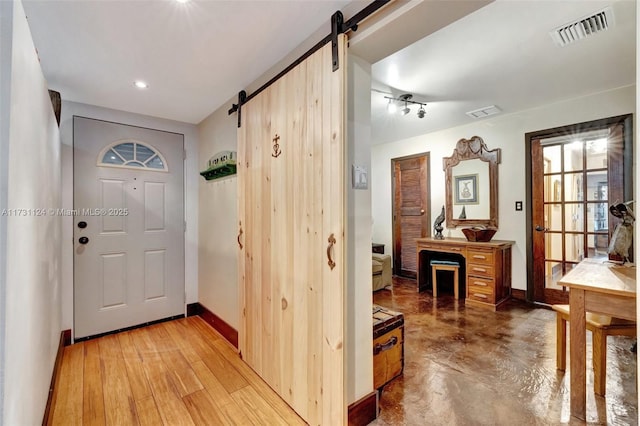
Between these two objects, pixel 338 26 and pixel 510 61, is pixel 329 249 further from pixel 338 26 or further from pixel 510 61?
pixel 510 61

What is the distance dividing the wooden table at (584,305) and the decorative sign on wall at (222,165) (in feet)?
8.03

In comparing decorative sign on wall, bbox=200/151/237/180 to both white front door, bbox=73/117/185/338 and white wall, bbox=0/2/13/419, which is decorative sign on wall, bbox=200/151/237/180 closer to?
white front door, bbox=73/117/185/338

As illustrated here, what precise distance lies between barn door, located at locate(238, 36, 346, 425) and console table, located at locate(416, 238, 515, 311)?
2772 millimetres

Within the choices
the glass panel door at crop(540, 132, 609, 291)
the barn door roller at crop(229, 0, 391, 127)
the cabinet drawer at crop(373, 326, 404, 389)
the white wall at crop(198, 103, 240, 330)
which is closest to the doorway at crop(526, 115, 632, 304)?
the glass panel door at crop(540, 132, 609, 291)

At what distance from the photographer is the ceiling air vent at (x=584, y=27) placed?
5.70 ft

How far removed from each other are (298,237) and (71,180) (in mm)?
2434

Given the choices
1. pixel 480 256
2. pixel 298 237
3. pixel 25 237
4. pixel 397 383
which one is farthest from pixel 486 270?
pixel 25 237

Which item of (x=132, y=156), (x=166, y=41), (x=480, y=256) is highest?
(x=166, y=41)

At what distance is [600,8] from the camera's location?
5.46 feet

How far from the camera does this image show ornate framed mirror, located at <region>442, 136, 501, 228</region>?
3.78m

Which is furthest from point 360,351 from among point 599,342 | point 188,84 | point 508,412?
point 188,84

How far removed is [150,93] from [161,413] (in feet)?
8.05

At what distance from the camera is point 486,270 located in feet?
11.1

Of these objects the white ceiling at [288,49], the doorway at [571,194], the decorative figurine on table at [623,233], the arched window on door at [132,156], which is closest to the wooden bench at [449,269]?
the doorway at [571,194]
